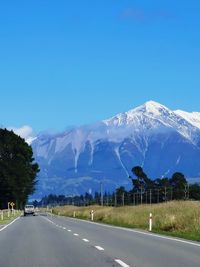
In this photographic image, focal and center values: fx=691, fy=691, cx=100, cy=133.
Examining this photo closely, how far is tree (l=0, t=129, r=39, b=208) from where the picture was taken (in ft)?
411

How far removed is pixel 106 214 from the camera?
205 feet

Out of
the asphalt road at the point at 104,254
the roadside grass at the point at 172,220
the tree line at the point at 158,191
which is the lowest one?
the asphalt road at the point at 104,254

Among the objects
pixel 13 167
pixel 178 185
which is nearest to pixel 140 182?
pixel 178 185

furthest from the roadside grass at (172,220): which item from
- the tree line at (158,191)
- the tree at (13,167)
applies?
the tree line at (158,191)

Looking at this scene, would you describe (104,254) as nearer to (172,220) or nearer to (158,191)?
(172,220)

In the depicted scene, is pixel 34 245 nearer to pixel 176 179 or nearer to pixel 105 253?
pixel 105 253

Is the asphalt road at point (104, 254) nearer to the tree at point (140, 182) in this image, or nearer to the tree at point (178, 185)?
the tree at point (178, 185)

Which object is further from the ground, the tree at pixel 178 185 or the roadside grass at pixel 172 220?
the tree at pixel 178 185

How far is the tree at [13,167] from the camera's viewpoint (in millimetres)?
125188

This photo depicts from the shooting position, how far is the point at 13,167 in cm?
12569

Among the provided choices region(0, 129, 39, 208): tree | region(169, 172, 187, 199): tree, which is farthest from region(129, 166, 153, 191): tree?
region(0, 129, 39, 208): tree

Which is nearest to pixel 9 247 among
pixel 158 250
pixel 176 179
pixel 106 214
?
pixel 158 250

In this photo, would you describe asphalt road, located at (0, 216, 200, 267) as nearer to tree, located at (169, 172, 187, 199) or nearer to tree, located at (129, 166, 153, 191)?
tree, located at (169, 172, 187, 199)

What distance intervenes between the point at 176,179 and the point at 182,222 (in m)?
119
